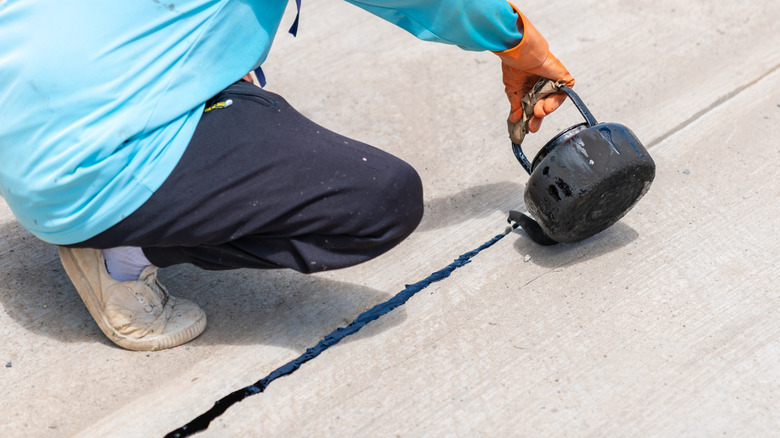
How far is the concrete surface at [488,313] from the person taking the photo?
1.75 metres

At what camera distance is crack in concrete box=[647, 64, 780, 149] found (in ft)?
8.68

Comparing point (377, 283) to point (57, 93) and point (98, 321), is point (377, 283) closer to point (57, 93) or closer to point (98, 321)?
point (98, 321)

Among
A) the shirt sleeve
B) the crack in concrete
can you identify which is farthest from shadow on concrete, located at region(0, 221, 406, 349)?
the crack in concrete

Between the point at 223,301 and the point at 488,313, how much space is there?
73 centimetres

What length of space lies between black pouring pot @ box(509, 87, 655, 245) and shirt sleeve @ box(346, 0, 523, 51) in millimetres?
289

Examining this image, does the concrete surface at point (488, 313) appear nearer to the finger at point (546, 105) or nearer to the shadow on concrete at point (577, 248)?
the shadow on concrete at point (577, 248)

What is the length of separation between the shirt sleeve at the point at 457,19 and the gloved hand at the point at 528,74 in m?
0.04

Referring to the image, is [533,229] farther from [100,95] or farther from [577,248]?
[100,95]

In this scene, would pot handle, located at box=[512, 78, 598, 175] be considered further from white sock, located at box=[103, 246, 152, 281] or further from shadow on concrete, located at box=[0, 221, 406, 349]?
white sock, located at box=[103, 246, 152, 281]

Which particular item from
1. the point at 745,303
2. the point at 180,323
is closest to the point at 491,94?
the point at 745,303

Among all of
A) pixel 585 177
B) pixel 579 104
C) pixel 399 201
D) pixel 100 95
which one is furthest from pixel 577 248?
pixel 100 95

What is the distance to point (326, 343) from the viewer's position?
77.7 inches

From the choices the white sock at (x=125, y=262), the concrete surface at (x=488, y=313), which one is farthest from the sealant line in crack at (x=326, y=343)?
the white sock at (x=125, y=262)

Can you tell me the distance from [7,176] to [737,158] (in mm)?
2132
